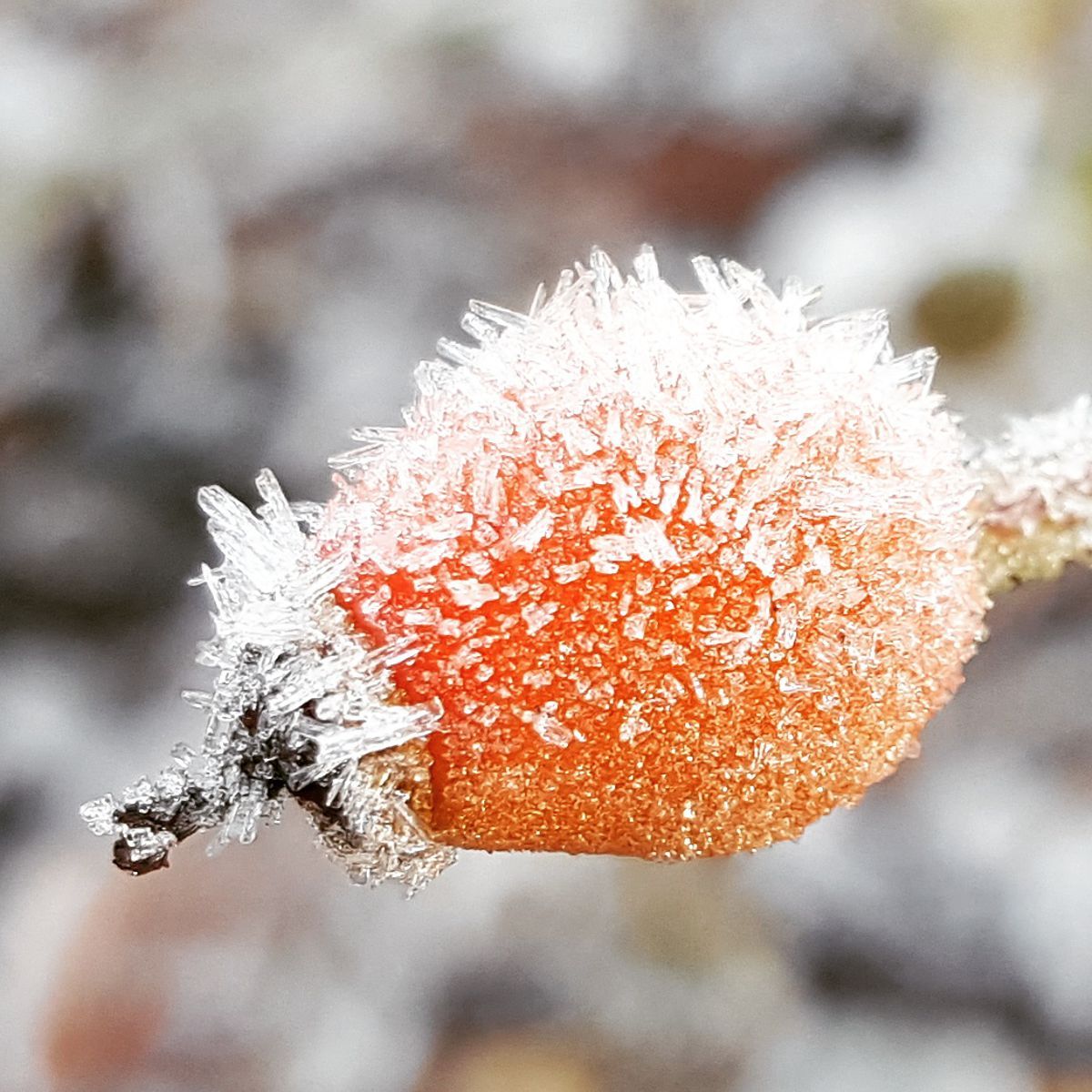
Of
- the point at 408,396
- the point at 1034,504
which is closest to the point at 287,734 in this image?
the point at 1034,504

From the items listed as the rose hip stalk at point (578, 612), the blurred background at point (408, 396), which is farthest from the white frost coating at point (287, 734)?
the blurred background at point (408, 396)

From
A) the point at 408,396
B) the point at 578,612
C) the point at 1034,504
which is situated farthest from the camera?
the point at 408,396

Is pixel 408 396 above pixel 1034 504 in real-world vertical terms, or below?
above

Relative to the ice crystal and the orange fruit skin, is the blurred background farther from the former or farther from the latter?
the orange fruit skin

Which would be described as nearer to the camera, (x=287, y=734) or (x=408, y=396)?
(x=287, y=734)

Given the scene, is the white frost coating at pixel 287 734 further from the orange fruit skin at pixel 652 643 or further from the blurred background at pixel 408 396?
the blurred background at pixel 408 396

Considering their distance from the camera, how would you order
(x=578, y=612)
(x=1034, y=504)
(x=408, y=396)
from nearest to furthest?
(x=578, y=612) < (x=1034, y=504) < (x=408, y=396)

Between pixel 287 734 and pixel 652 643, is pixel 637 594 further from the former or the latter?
pixel 287 734
